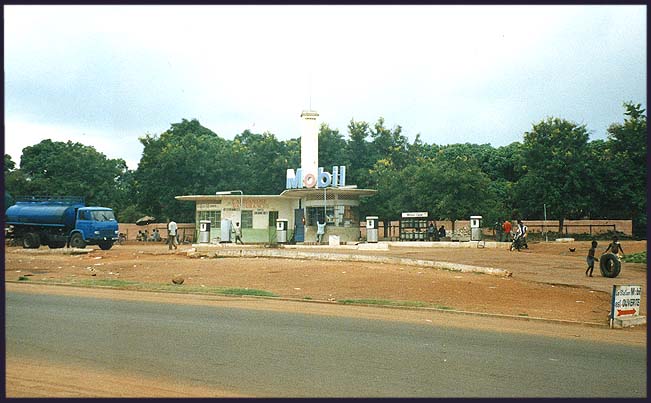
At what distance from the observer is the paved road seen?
312 inches

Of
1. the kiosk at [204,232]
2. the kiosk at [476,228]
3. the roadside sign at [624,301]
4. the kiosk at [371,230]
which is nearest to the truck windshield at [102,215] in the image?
the kiosk at [204,232]

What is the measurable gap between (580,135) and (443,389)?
44.1m

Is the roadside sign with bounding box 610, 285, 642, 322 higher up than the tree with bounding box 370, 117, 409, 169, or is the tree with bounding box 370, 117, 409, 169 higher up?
the tree with bounding box 370, 117, 409, 169

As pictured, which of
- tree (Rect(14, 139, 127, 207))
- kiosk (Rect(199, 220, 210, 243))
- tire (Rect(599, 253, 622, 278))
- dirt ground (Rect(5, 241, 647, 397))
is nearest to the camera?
dirt ground (Rect(5, 241, 647, 397))

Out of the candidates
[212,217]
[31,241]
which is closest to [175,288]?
[31,241]

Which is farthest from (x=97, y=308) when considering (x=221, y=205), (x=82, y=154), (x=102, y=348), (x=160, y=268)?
(x=82, y=154)

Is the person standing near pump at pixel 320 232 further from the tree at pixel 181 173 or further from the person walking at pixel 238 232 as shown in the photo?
the tree at pixel 181 173

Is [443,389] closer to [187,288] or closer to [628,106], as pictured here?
[187,288]

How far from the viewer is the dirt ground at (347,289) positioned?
8.16m

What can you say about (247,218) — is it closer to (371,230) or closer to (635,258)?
(371,230)

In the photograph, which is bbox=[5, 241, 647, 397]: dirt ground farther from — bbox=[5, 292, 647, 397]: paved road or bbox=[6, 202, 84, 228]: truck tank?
bbox=[6, 202, 84, 228]: truck tank

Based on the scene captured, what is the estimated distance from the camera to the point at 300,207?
47125mm

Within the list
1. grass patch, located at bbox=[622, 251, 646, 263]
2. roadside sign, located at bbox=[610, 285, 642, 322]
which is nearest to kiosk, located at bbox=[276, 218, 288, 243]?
grass patch, located at bbox=[622, 251, 646, 263]

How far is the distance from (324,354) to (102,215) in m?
31.8
